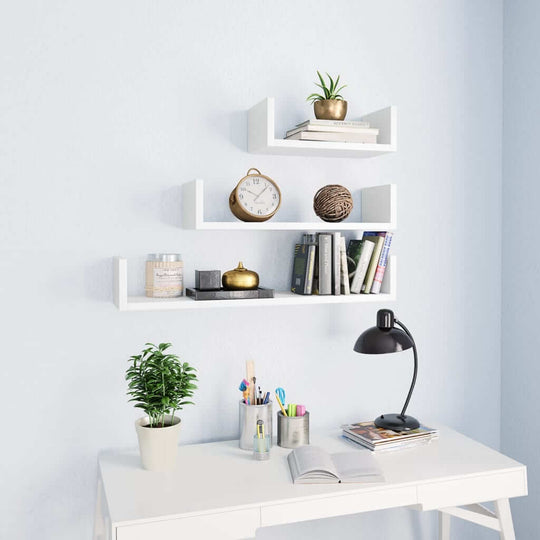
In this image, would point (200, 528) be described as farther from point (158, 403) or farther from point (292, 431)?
point (292, 431)

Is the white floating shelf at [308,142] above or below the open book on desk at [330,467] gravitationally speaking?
above

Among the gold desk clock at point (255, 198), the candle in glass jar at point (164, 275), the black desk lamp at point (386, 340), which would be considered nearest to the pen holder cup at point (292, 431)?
the black desk lamp at point (386, 340)

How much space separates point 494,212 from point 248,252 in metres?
1.00

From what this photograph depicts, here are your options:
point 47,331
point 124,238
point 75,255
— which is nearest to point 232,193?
point 124,238

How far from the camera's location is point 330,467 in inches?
66.3

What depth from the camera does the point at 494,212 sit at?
2.35 meters

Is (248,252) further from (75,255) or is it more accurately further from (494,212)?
(494,212)

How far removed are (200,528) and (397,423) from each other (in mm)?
766

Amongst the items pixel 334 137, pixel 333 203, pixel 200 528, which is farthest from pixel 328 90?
pixel 200 528

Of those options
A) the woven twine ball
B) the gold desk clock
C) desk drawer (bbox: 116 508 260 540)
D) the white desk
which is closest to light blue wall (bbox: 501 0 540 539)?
the white desk

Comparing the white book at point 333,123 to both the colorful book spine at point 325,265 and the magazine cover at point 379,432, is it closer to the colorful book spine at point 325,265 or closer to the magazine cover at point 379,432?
the colorful book spine at point 325,265

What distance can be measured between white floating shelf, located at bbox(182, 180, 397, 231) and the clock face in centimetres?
4

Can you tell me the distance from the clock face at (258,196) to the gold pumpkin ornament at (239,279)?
188mm

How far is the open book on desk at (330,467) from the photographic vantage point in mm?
1657
